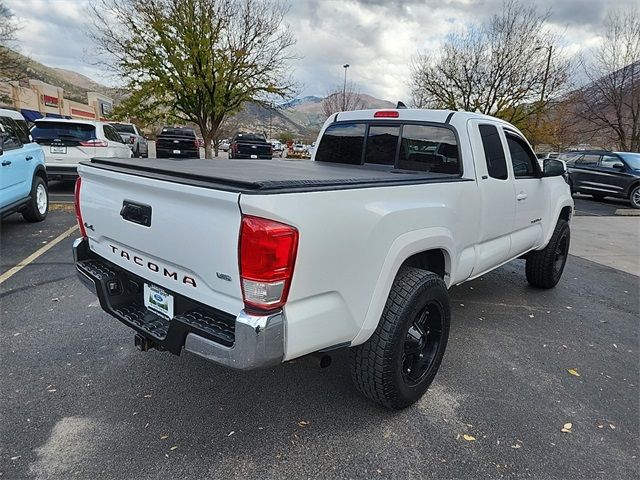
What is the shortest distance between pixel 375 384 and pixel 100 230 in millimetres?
1971

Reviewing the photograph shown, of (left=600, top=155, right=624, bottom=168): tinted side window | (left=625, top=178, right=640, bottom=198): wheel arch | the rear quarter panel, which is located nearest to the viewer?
the rear quarter panel

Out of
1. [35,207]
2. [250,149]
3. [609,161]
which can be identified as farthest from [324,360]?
[250,149]

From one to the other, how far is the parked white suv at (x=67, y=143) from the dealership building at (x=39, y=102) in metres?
19.8

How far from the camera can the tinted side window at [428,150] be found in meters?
3.48

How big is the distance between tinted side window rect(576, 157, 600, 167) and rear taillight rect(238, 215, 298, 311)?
1628 cm

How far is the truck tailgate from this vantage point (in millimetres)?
1891

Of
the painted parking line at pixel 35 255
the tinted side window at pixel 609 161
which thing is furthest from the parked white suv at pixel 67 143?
the tinted side window at pixel 609 161

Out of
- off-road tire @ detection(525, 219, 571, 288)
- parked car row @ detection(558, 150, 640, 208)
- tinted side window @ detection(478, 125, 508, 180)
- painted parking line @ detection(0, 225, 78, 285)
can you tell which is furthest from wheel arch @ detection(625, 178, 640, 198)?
painted parking line @ detection(0, 225, 78, 285)

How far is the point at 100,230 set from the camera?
2.72 metres

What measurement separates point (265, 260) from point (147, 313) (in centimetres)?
110

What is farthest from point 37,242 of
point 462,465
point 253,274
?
point 462,465

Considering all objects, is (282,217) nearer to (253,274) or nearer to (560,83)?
(253,274)

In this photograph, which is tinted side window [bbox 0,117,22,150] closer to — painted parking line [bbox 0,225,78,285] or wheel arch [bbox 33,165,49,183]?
wheel arch [bbox 33,165,49,183]

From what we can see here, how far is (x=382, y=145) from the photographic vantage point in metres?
3.93
